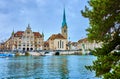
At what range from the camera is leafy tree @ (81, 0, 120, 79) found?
42.3ft

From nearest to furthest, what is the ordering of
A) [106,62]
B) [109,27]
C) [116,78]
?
[116,78], [106,62], [109,27]

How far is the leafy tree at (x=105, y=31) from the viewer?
12.9 meters

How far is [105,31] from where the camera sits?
1381cm

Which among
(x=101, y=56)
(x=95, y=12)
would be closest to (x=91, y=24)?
(x=95, y=12)

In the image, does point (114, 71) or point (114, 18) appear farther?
point (114, 18)

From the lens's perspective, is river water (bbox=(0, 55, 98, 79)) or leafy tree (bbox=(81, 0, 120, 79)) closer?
leafy tree (bbox=(81, 0, 120, 79))

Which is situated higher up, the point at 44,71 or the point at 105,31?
the point at 105,31

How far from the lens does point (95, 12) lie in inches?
532

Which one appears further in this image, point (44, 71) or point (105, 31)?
point (44, 71)

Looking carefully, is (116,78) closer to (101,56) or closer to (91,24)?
(101,56)

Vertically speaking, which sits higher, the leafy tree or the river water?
the leafy tree

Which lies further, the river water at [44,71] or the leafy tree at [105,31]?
the river water at [44,71]

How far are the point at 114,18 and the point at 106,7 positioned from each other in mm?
693

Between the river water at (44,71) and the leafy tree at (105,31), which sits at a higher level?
the leafy tree at (105,31)
